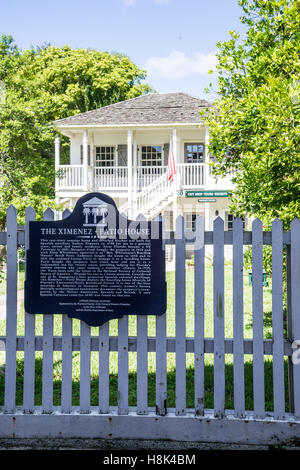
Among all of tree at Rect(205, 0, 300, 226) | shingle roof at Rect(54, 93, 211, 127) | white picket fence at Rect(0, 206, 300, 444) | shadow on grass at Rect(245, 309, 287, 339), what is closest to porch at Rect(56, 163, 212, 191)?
shingle roof at Rect(54, 93, 211, 127)

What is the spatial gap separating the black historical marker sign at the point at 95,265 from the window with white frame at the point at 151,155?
22507 mm

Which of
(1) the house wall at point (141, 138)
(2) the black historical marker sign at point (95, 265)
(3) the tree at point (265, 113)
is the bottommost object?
(2) the black historical marker sign at point (95, 265)

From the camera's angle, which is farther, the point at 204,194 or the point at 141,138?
the point at 141,138

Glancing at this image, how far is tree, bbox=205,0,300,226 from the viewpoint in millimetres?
4953

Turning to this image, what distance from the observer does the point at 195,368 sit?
4074 mm

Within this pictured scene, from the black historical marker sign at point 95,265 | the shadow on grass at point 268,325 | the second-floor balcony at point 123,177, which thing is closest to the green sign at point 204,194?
the second-floor balcony at point 123,177

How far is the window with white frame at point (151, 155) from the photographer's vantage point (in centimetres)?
2656

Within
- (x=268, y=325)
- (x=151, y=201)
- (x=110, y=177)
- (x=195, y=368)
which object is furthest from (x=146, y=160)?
(x=195, y=368)

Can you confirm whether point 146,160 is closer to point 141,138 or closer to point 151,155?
point 151,155

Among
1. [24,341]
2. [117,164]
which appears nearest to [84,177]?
[117,164]

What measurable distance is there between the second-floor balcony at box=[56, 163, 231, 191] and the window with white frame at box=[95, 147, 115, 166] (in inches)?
30.0

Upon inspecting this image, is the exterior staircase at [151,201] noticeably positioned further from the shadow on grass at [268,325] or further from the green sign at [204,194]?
the shadow on grass at [268,325]

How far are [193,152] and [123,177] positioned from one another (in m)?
4.26

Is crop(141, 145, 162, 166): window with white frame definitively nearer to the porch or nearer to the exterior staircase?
the porch
